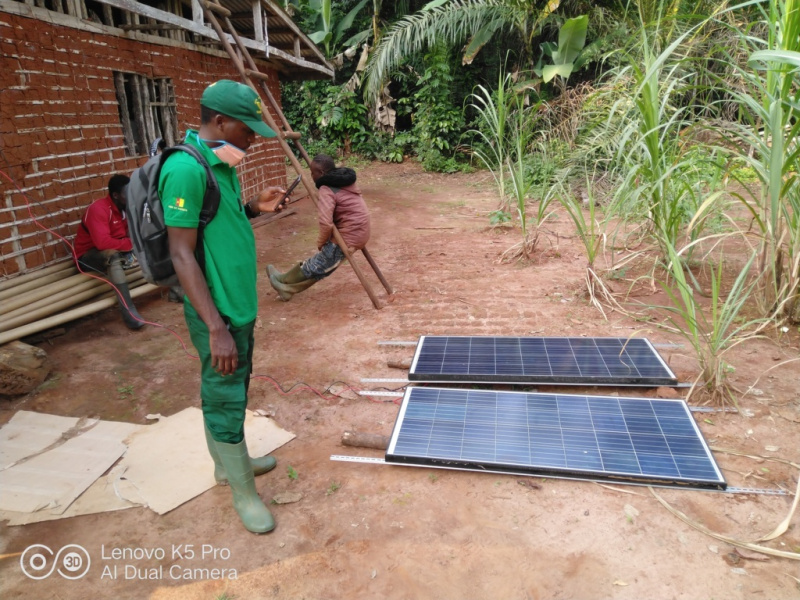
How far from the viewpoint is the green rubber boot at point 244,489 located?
250cm

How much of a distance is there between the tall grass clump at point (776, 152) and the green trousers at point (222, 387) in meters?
3.02

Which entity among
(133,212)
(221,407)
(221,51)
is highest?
(221,51)

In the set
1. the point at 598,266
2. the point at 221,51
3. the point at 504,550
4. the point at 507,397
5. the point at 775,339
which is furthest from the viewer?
the point at 221,51

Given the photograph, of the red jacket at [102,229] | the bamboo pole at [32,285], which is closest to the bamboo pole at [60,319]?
the bamboo pole at [32,285]

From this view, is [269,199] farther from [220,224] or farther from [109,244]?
[109,244]

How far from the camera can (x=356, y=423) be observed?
11.2 feet

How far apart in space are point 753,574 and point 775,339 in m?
2.26

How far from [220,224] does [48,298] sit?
3.17 metres

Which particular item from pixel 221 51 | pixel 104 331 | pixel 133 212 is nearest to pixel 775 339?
pixel 133 212

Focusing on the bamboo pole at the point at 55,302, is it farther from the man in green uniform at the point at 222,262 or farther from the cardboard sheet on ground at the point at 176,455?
the man in green uniform at the point at 222,262

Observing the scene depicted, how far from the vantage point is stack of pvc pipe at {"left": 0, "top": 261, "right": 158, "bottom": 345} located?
13.8 ft

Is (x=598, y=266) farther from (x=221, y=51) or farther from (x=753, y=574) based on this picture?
(x=221, y=51)

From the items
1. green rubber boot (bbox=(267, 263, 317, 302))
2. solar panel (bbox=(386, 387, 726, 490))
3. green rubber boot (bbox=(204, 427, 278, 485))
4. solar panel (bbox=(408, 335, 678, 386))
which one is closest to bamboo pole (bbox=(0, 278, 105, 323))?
green rubber boot (bbox=(267, 263, 317, 302))

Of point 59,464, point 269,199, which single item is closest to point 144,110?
point 269,199
